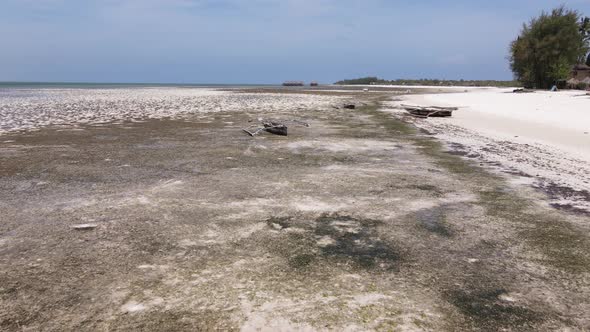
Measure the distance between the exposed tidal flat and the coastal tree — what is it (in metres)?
55.5

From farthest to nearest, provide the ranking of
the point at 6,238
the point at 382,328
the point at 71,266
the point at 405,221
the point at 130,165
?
1. the point at 130,165
2. the point at 405,221
3. the point at 6,238
4. the point at 71,266
5. the point at 382,328

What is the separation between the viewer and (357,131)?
50.2 ft

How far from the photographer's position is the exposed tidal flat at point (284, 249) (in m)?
3.21

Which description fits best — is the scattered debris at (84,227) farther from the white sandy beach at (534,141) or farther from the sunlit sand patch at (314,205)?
the white sandy beach at (534,141)

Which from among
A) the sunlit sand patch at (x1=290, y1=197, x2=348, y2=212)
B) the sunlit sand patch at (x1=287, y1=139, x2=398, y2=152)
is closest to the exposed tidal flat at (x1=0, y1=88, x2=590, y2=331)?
the sunlit sand patch at (x1=290, y1=197, x2=348, y2=212)

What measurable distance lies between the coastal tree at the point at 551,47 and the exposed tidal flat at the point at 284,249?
182 feet

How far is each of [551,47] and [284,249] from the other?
61294mm

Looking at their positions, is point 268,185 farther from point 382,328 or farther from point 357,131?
point 357,131

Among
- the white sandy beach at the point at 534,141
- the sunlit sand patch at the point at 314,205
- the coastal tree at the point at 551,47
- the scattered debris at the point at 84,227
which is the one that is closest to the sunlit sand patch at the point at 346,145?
the white sandy beach at the point at 534,141

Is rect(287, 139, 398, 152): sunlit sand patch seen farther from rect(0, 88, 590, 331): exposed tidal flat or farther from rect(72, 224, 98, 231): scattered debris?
rect(72, 224, 98, 231): scattered debris

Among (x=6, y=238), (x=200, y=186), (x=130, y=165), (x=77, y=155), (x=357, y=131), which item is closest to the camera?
(x=6, y=238)

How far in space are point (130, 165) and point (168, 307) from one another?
6.29 m

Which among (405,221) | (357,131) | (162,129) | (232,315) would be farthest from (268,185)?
(162,129)

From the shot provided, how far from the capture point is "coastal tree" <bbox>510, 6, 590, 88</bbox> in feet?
174
